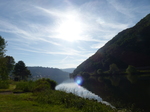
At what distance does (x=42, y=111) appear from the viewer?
10414 millimetres

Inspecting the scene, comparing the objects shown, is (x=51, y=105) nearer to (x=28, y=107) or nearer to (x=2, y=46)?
(x=28, y=107)

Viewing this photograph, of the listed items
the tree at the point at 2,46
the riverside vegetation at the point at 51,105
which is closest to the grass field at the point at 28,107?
the riverside vegetation at the point at 51,105

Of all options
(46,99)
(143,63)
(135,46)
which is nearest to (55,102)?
(46,99)

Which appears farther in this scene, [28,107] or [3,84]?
A: [3,84]

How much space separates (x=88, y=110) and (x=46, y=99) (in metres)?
5.73

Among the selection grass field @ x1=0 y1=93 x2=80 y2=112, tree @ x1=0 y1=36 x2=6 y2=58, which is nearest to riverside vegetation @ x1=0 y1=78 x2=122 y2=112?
grass field @ x1=0 y1=93 x2=80 y2=112

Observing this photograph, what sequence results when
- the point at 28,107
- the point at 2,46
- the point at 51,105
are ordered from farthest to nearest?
the point at 2,46 → the point at 51,105 → the point at 28,107

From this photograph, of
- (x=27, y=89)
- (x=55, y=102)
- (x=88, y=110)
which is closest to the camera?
(x=88, y=110)

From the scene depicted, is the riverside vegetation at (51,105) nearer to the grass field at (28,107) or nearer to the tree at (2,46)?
the grass field at (28,107)

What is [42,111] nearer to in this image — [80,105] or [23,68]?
[80,105]

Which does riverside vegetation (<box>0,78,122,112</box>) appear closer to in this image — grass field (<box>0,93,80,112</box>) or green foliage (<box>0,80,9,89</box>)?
grass field (<box>0,93,80,112</box>)

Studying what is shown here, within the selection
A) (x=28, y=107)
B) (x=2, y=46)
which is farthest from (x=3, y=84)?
(x=28, y=107)

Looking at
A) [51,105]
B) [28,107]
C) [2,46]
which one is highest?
[2,46]

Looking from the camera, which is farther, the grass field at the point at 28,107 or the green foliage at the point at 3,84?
the green foliage at the point at 3,84
